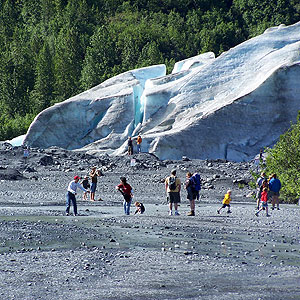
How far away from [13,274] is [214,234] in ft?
20.4

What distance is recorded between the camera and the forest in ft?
285

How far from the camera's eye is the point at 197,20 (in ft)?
392

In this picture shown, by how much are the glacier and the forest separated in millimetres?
20095

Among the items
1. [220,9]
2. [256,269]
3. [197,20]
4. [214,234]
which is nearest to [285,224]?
[214,234]

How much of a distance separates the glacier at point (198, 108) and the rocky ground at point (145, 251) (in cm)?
1533

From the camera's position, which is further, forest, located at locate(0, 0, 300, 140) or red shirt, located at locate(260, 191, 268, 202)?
forest, located at locate(0, 0, 300, 140)

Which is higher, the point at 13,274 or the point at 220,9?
the point at 220,9

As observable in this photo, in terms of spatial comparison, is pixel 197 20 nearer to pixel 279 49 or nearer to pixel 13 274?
pixel 279 49

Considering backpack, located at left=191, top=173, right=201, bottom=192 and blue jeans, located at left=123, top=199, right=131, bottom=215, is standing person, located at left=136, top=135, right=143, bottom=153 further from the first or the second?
blue jeans, located at left=123, top=199, right=131, bottom=215

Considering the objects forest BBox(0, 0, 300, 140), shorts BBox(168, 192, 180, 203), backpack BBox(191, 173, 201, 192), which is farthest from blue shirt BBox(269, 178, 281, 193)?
forest BBox(0, 0, 300, 140)

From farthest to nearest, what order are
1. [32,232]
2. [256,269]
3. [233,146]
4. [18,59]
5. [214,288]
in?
[18,59], [233,146], [32,232], [256,269], [214,288]

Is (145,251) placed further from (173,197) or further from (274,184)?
(274,184)

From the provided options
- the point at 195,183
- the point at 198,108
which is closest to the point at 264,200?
the point at 195,183

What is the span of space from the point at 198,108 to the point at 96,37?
51.3 m
